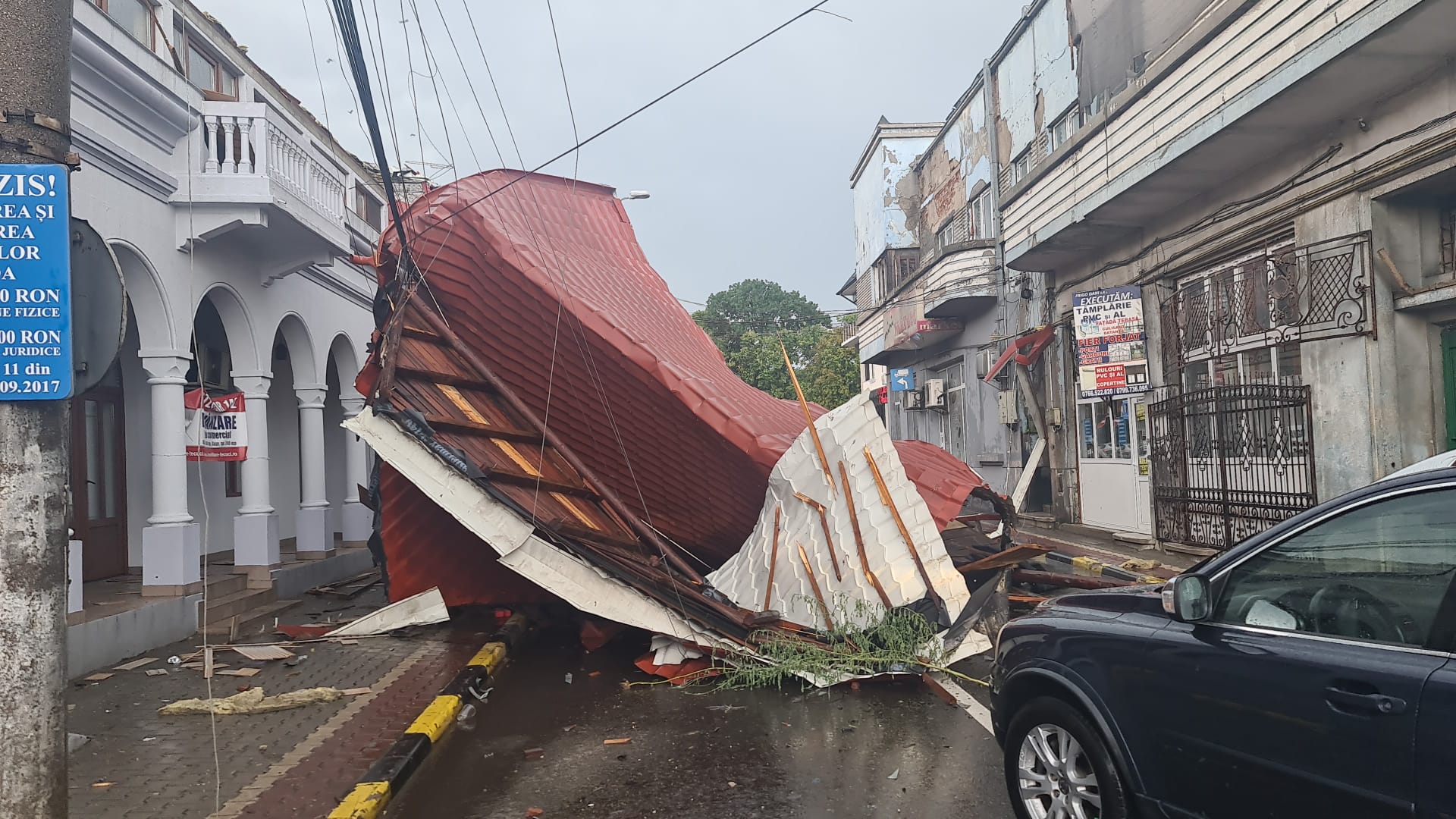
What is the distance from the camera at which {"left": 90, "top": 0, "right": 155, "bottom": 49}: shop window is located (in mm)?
9219

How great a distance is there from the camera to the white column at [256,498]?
441 inches

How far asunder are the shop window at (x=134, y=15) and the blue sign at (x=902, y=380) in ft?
75.2

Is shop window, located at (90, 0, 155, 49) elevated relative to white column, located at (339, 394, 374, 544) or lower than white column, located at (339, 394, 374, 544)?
elevated

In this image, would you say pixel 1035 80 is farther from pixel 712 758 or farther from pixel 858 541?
pixel 712 758

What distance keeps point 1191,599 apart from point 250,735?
5395mm

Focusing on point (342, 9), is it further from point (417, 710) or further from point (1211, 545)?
point (1211, 545)

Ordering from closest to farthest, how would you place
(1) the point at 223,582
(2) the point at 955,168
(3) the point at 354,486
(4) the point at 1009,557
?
(4) the point at 1009,557 < (1) the point at 223,582 < (3) the point at 354,486 < (2) the point at 955,168

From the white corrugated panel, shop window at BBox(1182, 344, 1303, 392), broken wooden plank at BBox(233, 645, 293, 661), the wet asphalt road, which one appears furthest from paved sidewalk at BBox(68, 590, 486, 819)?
shop window at BBox(1182, 344, 1303, 392)

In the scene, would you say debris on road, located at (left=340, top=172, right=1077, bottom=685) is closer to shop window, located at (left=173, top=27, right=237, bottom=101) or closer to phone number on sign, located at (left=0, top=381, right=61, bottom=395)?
phone number on sign, located at (left=0, top=381, right=61, bottom=395)

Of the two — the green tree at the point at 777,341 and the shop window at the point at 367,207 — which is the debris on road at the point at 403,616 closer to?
the shop window at the point at 367,207

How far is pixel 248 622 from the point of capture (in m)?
10.1

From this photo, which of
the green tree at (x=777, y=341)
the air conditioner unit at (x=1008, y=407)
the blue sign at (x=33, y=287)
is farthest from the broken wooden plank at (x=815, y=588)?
the green tree at (x=777, y=341)

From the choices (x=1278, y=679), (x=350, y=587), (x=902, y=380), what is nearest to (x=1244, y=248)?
(x=1278, y=679)

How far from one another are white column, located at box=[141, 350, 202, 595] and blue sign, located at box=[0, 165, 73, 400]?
23.4ft
